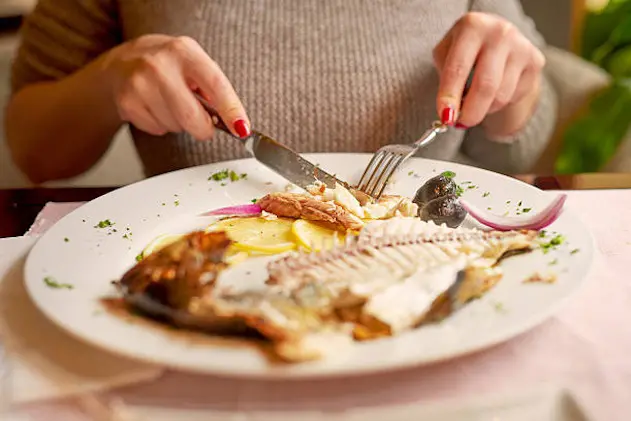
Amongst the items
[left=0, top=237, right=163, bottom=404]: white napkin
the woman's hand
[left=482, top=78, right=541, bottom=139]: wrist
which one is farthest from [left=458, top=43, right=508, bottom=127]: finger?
[left=0, top=237, right=163, bottom=404]: white napkin

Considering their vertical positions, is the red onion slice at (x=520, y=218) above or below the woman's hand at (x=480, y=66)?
below

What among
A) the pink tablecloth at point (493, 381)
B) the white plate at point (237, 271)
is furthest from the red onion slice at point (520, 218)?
the pink tablecloth at point (493, 381)

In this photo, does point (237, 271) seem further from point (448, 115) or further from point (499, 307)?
point (448, 115)

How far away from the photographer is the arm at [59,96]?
1308 mm

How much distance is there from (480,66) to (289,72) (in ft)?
1.09

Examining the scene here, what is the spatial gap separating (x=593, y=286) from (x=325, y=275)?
294mm

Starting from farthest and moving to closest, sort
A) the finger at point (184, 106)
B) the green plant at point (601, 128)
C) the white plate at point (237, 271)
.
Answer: the green plant at point (601, 128), the finger at point (184, 106), the white plate at point (237, 271)

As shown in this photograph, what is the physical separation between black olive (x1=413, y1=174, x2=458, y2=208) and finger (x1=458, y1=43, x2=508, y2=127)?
10.7 inches

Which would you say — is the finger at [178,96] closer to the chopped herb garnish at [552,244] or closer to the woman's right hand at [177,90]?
the woman's right hand at [177,90]

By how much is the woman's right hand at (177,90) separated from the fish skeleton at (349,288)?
35 centimetres

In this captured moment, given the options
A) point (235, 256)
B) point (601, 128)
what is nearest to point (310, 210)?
point (235, 256)

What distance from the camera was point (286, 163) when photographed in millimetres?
991

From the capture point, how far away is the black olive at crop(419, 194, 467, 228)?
2.70ft

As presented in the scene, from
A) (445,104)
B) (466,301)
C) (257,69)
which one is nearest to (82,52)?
(257,69)
